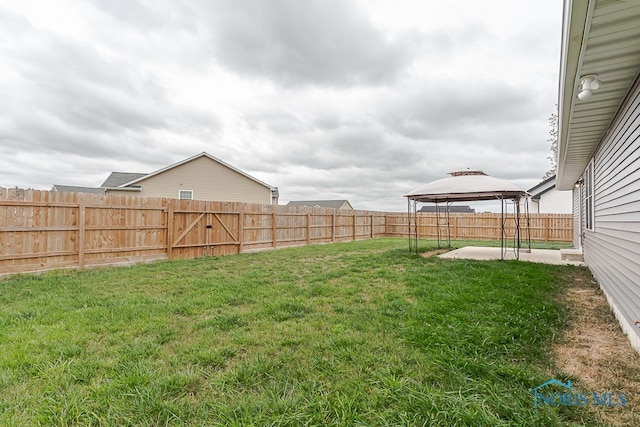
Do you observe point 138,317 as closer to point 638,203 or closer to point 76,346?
point 76,346

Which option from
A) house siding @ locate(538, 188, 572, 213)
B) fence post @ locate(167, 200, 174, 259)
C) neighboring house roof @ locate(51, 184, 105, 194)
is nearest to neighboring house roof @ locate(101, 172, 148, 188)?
neighboring house roof @ locate(51, 184, 105, 194)

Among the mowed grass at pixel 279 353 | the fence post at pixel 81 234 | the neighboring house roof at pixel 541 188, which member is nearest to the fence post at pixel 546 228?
the neighboring house roof at pixel 541 188

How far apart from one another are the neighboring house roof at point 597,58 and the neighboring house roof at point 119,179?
2085 centimetres

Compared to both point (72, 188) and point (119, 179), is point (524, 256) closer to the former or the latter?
point (119, 179)

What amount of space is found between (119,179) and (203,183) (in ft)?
21.0

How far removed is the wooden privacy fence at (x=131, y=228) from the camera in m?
6.01

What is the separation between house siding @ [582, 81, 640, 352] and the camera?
2883 millimetres

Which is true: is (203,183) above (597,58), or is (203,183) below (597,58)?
above

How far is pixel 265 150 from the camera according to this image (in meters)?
23.2

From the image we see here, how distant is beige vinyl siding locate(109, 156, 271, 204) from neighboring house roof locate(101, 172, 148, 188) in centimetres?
145

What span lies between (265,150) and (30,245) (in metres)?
18.1

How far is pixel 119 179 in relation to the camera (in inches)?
775

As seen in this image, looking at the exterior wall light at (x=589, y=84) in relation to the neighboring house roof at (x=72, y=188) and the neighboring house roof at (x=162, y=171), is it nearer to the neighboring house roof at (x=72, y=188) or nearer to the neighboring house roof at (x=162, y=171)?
the neighboring house roof at (x=162, y=171)

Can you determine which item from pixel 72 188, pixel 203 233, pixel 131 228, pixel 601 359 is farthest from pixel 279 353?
pixel 72 188
